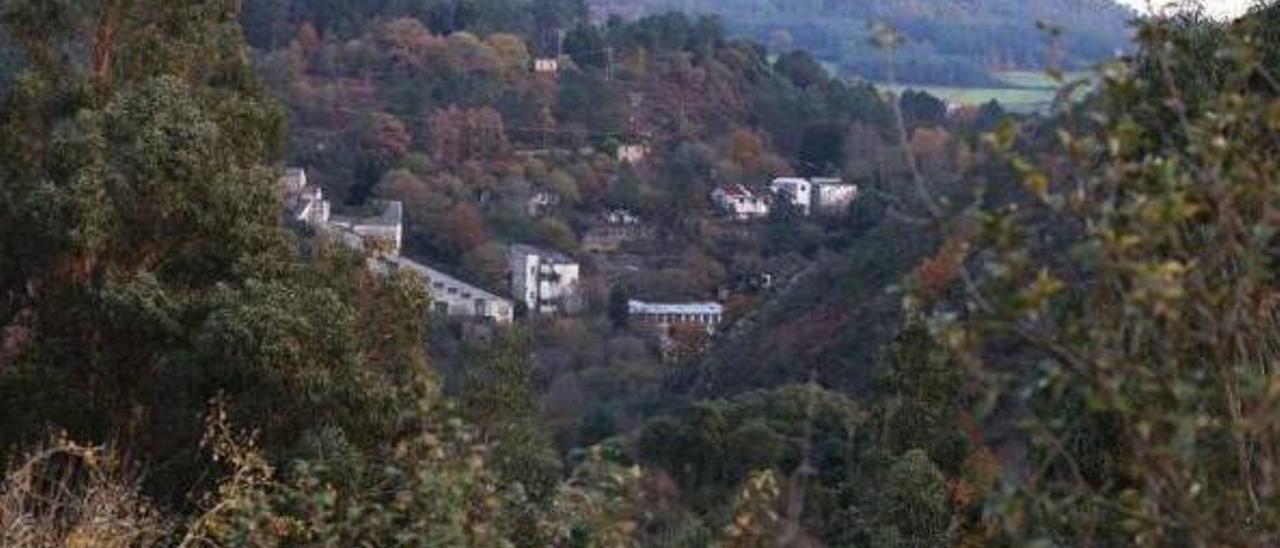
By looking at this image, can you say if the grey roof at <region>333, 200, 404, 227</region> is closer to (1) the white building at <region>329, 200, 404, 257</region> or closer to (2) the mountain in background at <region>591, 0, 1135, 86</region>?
(1) the white building at <region>329, 200, 404, 257</region>

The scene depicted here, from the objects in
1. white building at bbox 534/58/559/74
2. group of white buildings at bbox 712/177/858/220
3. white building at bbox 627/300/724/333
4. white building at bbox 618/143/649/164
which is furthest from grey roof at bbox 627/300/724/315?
white building at bbox 534/58/559/74

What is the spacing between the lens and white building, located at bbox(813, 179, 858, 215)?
37.2 m

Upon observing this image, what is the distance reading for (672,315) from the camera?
3200 centimetres

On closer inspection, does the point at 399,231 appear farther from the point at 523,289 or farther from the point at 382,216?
the point at 523,289

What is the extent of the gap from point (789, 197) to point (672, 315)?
650 cm

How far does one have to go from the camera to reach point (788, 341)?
2533cm

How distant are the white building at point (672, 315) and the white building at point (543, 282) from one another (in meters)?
1.22

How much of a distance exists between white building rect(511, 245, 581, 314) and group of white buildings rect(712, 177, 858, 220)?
5.64m

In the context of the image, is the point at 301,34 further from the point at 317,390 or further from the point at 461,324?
the point at 317,390

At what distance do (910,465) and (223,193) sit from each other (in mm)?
3307

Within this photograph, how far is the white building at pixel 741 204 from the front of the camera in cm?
3822

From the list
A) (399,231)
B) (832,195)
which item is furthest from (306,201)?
(832,195)

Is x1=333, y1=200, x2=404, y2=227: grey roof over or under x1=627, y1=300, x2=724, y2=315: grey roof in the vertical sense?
over

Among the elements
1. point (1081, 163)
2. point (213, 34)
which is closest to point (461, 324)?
point (213, 34)
